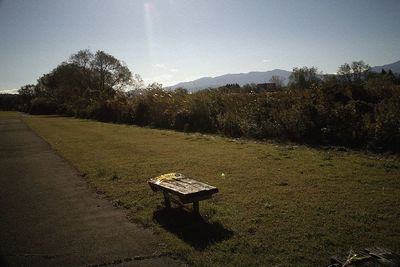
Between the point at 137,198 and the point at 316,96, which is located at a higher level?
the point at 316,96

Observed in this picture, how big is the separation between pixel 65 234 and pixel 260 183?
4205 mm

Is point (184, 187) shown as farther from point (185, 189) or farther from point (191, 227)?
point (191, 227)

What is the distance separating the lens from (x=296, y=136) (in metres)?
13.6

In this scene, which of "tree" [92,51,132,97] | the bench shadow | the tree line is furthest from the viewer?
"tree" [92,51,132,97]

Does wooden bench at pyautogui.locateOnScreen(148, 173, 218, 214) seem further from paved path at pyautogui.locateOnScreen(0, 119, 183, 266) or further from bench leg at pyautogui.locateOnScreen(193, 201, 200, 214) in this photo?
paved path at pyautogui.locateOnScreen(0, 119, 183, 266)

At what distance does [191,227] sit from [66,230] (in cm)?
203

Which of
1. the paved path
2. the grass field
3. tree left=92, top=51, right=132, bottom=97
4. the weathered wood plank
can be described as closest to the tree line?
the grass field

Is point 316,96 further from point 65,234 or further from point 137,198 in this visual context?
point 65,234

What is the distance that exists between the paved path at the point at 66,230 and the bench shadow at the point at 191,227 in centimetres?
41

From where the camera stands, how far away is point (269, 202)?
625 cm

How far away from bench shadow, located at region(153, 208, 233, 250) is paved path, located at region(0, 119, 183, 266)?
41 cm

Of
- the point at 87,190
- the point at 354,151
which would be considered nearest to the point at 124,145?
the point at 87,190

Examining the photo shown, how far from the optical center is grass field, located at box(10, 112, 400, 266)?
14.6 feet

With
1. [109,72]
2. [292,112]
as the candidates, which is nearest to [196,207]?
[292,112]
